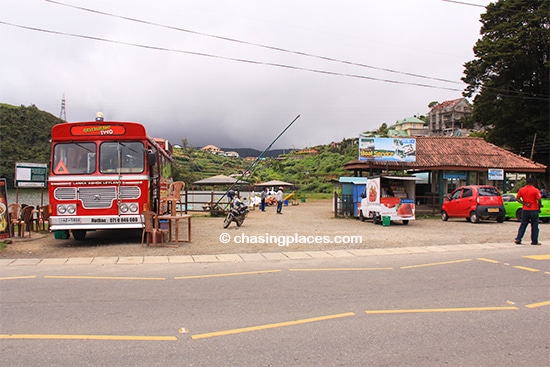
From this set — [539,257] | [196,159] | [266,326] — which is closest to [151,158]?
[266,326]

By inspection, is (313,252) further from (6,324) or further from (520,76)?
(520,76)

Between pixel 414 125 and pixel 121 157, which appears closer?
pixel 121 157

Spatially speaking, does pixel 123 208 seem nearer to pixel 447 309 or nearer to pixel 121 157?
pixel 121 157

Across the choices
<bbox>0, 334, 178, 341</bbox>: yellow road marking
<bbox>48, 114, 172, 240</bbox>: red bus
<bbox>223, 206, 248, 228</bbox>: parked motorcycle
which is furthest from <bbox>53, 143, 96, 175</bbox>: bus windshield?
<bbox>0, 334, 178, 341</bbox>: yellow road marking

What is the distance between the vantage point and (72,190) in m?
12.0

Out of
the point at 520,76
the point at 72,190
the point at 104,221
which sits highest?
the point at 520,76

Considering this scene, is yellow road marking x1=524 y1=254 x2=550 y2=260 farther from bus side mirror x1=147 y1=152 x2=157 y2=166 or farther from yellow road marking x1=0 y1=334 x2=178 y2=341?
bus side mirror x1=147 y1=152 x2=157 y2=166

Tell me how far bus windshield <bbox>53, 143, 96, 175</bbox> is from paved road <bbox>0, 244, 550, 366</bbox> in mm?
3186

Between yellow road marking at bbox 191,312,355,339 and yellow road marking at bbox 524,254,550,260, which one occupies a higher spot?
yellow road marking at bbox 191,312,355,339

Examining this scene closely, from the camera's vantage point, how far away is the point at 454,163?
28.0m

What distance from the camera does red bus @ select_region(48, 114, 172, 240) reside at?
12.0 m

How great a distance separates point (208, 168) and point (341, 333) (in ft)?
258

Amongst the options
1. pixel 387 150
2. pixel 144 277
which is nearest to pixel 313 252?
pixel 144 277

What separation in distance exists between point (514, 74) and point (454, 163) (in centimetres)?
1925
